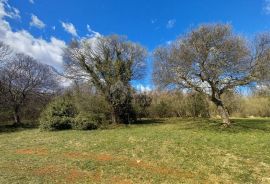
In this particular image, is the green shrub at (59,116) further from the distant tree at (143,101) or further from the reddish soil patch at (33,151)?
the distant tree at (143,101)

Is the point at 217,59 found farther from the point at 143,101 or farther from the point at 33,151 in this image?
the point at 143,101

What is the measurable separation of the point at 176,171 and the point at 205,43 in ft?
38.0

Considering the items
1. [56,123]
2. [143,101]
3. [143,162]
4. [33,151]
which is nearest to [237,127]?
[143,162]

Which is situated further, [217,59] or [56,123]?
[56,123]

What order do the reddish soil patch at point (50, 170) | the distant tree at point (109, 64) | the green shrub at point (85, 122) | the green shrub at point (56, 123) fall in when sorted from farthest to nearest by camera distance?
the distant tree at point (109, 64) < the green shrub at point (56, 123) < the green shrub at point (85, 122) < the reddish soil patch at point (50, 170)

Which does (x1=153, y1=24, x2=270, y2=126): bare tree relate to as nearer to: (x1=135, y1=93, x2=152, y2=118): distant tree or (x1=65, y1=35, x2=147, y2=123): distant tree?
(x1=65, y1=35, x2=147, y2=123): distant tree

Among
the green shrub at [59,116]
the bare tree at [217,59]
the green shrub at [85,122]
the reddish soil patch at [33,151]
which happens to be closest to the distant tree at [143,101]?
the green shrub at [85,122]

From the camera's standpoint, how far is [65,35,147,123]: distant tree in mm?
26094

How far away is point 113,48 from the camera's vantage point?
87.2 feet

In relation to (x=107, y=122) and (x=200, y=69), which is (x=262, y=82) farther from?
(x=107, y=122)

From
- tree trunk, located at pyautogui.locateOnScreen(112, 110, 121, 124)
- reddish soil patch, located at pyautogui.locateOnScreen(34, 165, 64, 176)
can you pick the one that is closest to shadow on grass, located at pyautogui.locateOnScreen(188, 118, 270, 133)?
tree trunk, located at pyautogui.locateOnScreen(112, 110, 121, 124)

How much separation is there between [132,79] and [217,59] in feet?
39.5

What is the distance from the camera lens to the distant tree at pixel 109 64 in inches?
1027

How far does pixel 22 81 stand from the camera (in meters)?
34.9
